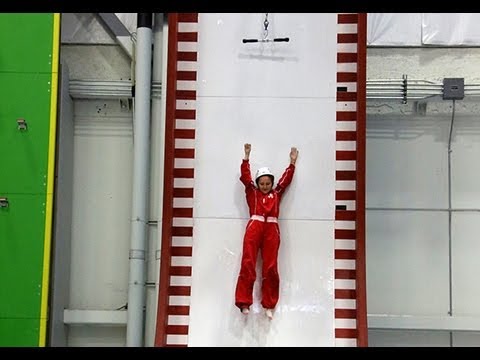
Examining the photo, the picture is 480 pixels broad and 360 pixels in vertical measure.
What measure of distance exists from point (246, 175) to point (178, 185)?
2.04ft

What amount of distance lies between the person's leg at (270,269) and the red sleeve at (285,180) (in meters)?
0.34

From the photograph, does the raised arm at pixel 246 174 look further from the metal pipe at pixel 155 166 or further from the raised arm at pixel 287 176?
the metal pipe at pixel 155 166

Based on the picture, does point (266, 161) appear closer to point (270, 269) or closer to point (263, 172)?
point (263, 172)

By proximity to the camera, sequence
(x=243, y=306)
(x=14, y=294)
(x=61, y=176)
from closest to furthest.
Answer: (x=243, y=306)
(x=14, y=294)
(x=61, y=176)

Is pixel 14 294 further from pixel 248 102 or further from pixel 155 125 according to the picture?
pixel 248 102

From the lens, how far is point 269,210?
5875 mm

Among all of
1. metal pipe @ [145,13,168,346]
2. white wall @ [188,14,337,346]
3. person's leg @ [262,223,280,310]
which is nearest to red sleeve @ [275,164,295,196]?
white wall @ [188,14,337,346]

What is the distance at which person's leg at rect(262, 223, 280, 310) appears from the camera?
577cm

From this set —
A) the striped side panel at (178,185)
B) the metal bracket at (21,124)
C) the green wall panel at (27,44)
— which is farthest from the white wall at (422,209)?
the metal bracket at (21,124)

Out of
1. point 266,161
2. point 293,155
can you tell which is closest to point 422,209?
point 293,155

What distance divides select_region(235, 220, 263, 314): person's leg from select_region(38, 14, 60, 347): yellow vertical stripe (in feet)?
5.60

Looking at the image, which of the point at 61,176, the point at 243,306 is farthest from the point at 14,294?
the point at 243,306

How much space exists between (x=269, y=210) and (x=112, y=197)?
1865 millimetres

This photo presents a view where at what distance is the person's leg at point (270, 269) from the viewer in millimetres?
5766
